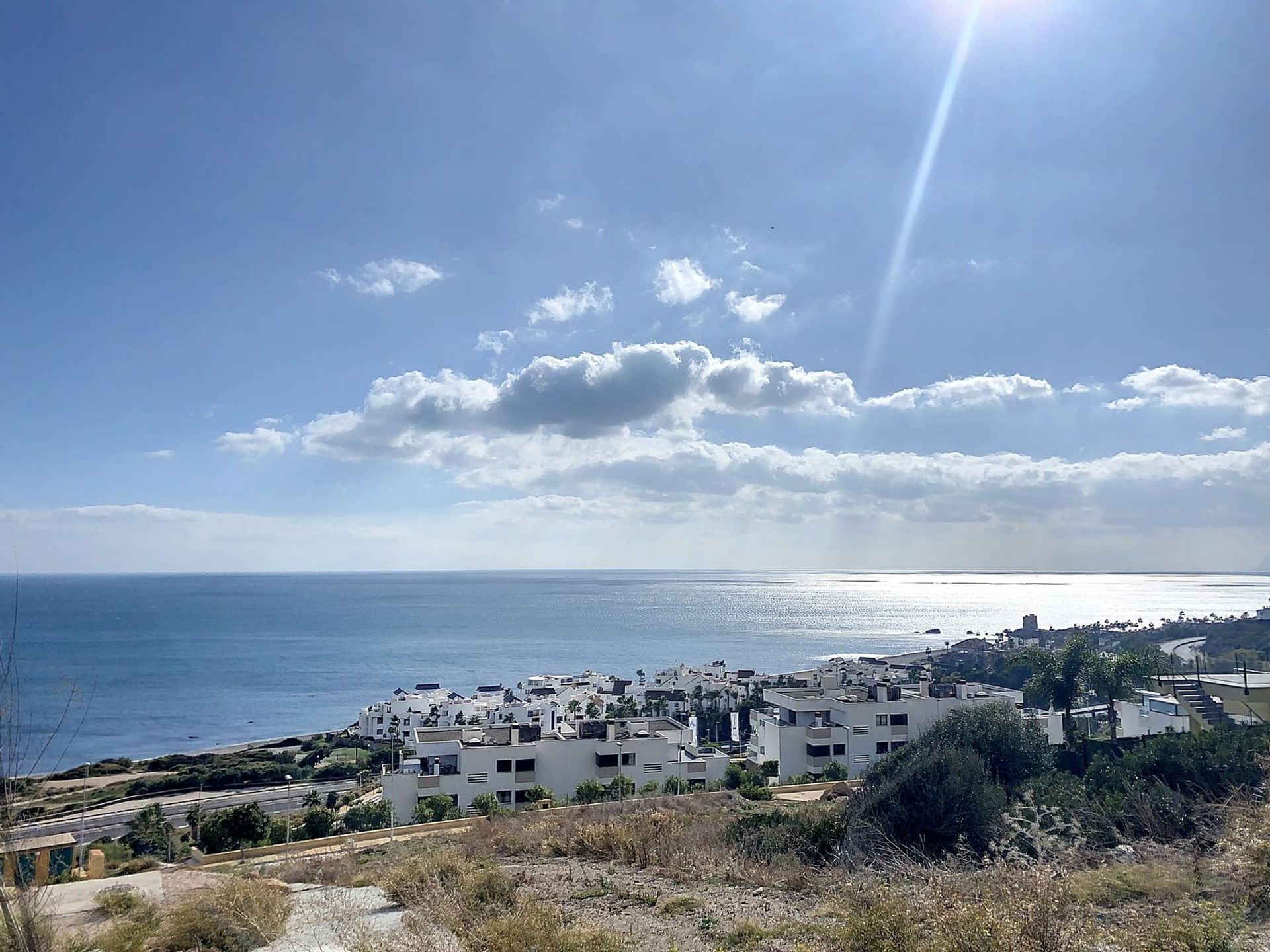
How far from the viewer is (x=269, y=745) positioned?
45219mm

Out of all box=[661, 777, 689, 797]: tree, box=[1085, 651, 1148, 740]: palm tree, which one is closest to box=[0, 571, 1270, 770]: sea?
box=[661, 777, 689, 797]: tree

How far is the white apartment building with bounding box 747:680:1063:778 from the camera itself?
1180 inches

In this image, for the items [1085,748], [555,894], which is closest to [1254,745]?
[1085,748]

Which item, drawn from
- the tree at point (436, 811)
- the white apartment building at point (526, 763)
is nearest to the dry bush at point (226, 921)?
the tree at point (436, 811)

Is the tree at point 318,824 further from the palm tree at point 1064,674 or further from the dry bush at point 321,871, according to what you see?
the palm tree at point 1064,674

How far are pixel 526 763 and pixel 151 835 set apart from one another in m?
11.2

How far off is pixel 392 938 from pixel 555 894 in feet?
7.91

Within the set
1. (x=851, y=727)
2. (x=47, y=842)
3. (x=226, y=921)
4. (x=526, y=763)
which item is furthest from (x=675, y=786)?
(x=226, y=921)

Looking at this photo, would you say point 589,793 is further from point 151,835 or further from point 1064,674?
point 1064,674

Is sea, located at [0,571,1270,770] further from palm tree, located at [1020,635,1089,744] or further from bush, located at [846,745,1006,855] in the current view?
palm tree, located at [1020,635,1089,744]

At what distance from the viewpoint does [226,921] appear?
7074 mm

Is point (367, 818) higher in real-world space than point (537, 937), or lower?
lower

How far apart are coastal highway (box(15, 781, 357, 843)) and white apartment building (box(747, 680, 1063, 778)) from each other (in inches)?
720

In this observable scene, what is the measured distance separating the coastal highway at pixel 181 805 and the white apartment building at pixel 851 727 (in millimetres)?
18285
